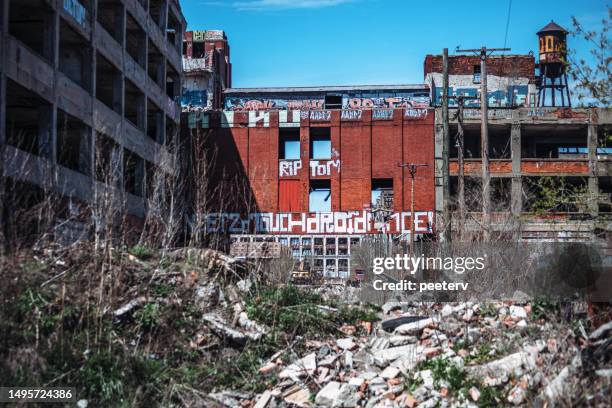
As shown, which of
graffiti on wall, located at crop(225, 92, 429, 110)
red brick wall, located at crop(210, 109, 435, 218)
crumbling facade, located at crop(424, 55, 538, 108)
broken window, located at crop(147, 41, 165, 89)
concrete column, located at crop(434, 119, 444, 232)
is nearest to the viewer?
broken window, located at crop(147, 41, 165, 89)

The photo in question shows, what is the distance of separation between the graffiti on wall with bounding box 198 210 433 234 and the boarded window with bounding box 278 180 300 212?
0.54 m

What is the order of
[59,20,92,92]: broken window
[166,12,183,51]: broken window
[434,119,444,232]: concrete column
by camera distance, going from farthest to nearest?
1. [434,119,444,232]: concrete column
2. [166,12,183,51]: broken window
3. [59,20,92,92]: broken window

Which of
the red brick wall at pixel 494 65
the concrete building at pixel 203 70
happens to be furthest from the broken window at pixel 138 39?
the red brick wall at pixel 494 65

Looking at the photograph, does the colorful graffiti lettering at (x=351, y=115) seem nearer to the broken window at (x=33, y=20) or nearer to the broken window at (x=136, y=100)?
the broken window at (x=136, y=100)

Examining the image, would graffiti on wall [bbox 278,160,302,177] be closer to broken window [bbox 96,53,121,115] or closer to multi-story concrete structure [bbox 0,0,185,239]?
multi-story concrete structure [bbox 0,0,185,239]

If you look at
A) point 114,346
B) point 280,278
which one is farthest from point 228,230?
point 114,346

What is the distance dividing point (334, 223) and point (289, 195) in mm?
3315

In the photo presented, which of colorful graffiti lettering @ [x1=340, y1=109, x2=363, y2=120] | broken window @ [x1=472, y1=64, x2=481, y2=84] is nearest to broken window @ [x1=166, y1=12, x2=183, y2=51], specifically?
colorful graffiti lettering @ [x1=340, y1=109, x2=363, y2=120]

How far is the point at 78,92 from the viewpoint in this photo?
27547 millimetres

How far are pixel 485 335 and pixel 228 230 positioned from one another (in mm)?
31808

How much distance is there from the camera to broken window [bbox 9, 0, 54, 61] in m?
24.9

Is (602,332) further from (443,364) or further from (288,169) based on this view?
(288,169)

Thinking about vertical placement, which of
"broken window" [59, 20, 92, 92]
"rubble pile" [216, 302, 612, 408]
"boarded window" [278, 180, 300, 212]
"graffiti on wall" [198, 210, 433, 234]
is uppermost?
"broken window" [59, 20, 92, 92]

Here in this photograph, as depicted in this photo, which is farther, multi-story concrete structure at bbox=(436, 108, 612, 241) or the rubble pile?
multi-story concrete structure at bbox=(436, 108, 612, 241)
